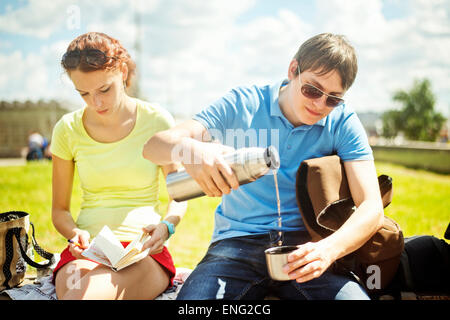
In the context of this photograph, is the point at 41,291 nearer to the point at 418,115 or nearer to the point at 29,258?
the point at 29,258

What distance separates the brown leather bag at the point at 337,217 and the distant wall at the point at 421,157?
12583 millimetres

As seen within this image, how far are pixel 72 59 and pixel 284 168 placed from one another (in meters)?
1.39

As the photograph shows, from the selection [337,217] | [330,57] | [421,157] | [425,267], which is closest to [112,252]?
[337,217]

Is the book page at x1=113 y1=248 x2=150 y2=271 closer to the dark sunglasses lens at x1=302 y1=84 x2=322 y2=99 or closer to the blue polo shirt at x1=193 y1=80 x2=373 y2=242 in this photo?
the blue polo shirt at x1=193 y1=80 x2=373 y2=242

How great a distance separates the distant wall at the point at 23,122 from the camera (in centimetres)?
1905

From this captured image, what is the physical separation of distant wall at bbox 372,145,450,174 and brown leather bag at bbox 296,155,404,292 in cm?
1258

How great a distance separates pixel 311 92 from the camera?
2.12 m

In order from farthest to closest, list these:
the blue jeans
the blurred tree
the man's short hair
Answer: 1. the blurred tree
2. the man's short hair
3. the blue jeans

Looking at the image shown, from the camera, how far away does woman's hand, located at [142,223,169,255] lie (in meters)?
2.10

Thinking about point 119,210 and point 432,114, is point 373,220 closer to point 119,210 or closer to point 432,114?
point 119,210

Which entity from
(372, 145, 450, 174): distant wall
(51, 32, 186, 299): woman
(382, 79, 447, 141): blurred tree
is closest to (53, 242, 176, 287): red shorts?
(51, 32, 186, 299): woman

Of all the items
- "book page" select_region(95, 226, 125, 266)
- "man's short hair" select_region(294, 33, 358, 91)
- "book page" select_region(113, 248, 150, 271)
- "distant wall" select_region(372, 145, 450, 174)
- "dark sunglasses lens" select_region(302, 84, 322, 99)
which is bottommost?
"distant wall" select_region(372, 145, 450, 174)
